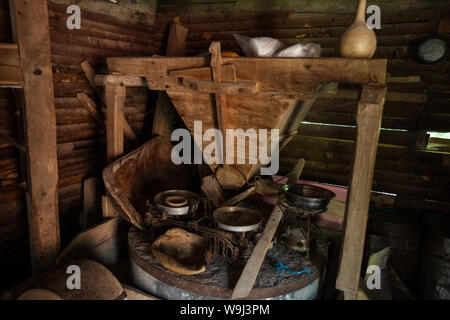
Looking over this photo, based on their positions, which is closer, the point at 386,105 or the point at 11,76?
the point at 11,76

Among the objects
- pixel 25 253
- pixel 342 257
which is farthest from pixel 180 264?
pixel 25 253

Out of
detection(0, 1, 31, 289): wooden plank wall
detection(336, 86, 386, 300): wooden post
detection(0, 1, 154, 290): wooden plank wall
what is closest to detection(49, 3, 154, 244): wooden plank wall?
detection(0, 1, 154, 290): wooden plank wall

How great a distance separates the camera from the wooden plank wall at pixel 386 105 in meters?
3.90

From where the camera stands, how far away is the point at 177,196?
3625 millimetres

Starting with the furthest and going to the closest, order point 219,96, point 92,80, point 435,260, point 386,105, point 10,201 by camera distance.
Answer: point 386,105
point 92,80
point 435,260
point 10,201
point 219,96

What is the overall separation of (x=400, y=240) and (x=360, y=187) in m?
2.21

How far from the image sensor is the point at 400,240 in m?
3.99

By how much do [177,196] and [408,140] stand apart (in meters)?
3.46

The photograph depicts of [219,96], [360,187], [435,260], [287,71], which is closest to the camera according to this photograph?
[360,187]

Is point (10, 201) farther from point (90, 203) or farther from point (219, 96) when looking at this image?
point (219, 96)

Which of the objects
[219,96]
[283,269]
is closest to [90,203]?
[219,96]

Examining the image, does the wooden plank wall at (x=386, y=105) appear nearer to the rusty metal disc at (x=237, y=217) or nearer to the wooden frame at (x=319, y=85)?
the wooden frame at (x=319, y=85)

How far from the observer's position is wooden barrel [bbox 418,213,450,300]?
373 centimetres

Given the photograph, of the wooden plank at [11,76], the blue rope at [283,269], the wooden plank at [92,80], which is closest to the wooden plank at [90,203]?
the wooden plank at [92,80]
